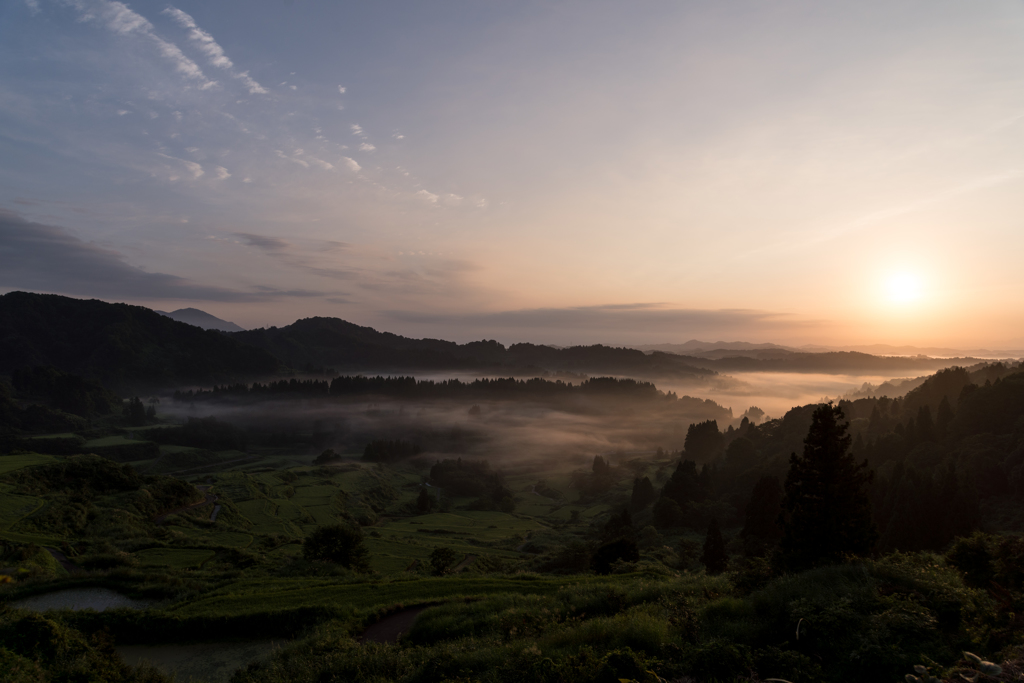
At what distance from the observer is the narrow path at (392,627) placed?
20.4 metres

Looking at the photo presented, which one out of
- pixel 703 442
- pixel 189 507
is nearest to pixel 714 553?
pixel 189 507

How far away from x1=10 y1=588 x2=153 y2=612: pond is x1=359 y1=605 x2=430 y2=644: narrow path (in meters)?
15.0

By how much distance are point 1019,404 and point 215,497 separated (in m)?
150

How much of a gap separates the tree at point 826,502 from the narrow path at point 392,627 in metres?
17.9

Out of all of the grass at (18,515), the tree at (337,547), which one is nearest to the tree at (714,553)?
the tree at (337,547)

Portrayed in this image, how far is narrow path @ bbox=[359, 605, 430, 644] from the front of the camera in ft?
66.9

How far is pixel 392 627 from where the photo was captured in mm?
21703

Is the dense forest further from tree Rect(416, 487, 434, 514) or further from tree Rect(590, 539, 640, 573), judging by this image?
tree Rect(416, 487, 434, 514)

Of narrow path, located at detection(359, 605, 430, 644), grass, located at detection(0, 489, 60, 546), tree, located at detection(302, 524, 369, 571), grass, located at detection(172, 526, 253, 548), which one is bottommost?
grass, located at detection(172, 526, 253, 548)

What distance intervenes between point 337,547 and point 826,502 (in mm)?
42769

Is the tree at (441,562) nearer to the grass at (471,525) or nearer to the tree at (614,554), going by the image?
the tree at (614,554)

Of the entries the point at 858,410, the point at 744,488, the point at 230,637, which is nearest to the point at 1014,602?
the point at 230,637

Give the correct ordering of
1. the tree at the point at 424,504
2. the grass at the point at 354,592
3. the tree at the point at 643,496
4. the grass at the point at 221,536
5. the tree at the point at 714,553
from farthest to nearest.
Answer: the tree at the point at 424,504, the tree at the point at 643,496, the grass at the point at 221,536, the tree at the point at 714,553, the grass at the point at 354,592

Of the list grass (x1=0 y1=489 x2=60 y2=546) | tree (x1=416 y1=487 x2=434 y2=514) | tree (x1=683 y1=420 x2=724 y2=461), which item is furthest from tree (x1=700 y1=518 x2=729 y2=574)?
tree (x1=683 y1=420 x2=724 y2=461)
